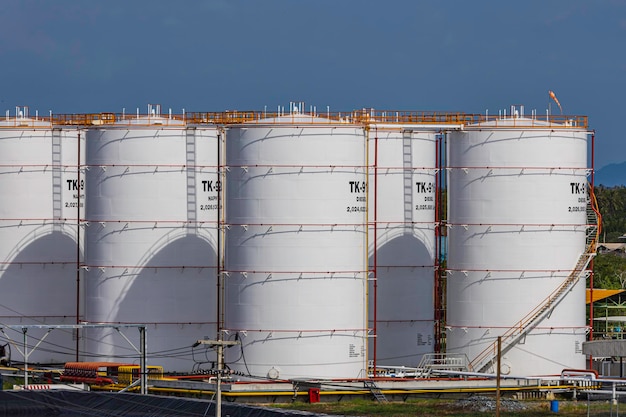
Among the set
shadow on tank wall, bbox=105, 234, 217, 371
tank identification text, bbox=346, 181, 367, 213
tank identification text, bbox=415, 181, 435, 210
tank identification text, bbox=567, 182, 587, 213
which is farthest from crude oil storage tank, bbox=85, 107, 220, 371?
tank identification text, bbox=567, 182, 587, 213

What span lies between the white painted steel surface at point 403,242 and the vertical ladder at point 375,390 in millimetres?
7952

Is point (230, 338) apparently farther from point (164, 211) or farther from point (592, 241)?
point (592, 241)

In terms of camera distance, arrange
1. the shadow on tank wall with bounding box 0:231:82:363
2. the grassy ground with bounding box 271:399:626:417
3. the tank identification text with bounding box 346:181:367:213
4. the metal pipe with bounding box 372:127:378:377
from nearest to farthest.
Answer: the grassy ground with bounding box 271:399:626:417 → the tank identification text with bounding box 346:181:367:213 → the metal pipe with bounding box 372:127:378:377 → the shadow on tank wall with bounding box 0:231:82:363

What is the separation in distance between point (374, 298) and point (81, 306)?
49.1 feet

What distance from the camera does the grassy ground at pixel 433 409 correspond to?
192 ft

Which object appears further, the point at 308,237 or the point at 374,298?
the point at 374,298

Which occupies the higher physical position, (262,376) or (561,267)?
(561,267)

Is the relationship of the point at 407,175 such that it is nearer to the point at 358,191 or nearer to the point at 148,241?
the point at 358,191

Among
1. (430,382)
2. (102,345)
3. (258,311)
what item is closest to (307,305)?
(258,311)

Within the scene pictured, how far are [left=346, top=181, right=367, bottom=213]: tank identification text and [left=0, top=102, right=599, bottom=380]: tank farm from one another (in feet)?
0.32

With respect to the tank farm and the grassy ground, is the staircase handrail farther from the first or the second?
the grassy ground

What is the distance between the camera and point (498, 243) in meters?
67.1

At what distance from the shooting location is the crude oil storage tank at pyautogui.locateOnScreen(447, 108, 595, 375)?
66750 millimetres

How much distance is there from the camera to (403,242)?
71.2 meters
